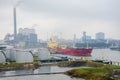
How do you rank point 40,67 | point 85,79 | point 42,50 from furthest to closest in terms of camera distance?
point 42,50, point 40,67, point 85,79

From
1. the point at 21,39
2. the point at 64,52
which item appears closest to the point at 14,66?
the point at 64,52

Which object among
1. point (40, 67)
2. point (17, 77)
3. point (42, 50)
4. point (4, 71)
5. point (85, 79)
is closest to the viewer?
point (85, 79)

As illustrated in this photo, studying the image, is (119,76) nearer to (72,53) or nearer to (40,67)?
(40,67)

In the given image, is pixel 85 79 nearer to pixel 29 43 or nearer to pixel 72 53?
pixel 72 53

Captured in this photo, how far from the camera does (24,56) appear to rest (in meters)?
45.4

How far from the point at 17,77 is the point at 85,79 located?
8.11m

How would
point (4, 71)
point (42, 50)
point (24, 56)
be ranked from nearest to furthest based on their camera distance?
point (4, 71), point (24, 56), point (42, 50)

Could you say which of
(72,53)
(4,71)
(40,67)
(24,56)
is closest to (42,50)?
(24,56)

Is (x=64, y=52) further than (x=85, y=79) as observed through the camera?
Yes

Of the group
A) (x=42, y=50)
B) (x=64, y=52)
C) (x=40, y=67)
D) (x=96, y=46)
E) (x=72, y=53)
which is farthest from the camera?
(x=96, y=46)

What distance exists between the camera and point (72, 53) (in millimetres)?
80000

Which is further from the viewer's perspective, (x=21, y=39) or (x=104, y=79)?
(x=21, y=39)

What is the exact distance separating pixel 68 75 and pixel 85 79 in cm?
447

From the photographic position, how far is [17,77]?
104ft
